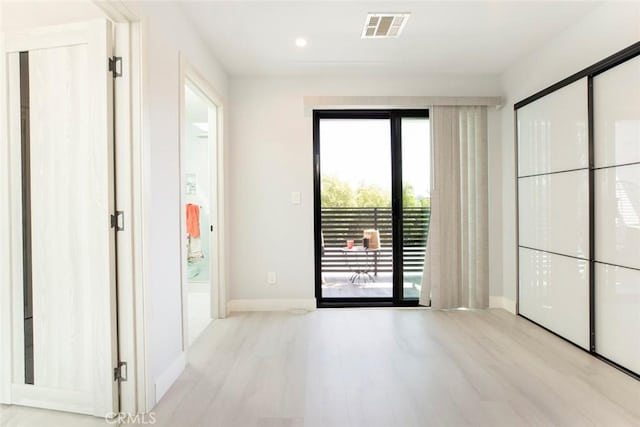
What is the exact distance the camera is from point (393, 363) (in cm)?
251

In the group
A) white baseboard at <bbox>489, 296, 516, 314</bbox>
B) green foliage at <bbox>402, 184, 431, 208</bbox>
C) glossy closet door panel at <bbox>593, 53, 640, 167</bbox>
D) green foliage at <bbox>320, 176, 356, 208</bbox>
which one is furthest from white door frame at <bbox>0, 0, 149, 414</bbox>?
white baseboard at <bbox>489, 296, 516, 314</bbox>

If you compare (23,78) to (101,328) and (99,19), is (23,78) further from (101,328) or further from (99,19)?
(101,328)

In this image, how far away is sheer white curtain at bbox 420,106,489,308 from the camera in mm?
3756

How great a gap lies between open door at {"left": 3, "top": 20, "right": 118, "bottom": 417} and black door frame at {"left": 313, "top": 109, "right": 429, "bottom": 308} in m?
2.33

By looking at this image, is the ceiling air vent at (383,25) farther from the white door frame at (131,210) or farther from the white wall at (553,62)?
the white door frame at (131,210)

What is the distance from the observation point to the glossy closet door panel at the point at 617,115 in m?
2.23

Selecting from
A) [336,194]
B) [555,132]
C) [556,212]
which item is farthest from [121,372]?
[555,132]

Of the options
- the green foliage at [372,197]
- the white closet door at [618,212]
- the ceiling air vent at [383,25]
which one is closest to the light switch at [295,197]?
the green foliage at [372,197]

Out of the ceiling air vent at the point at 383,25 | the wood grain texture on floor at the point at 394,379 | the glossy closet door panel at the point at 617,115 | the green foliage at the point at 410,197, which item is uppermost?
the ceiling air vent at the point at 383,25

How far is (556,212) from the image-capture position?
297cm

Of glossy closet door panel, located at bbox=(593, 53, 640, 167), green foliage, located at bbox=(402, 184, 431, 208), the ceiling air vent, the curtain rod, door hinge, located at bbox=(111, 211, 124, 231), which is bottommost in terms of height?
door hinge, located at bbox=(111, 211, 124, 231)

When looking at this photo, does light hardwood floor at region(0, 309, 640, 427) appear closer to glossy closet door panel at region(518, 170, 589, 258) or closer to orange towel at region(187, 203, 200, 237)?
glossy closet door panel at region(518, 170, 589, 258)

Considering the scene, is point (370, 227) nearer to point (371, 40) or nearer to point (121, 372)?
point (371, 40)

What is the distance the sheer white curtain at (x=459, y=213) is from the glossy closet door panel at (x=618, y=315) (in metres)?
1.29
